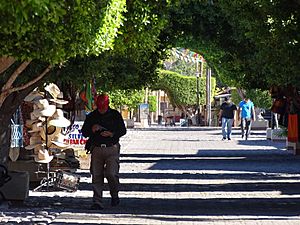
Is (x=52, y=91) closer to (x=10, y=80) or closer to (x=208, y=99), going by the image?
(x=10, y=80)

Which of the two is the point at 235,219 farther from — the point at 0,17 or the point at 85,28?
the point at 0,17

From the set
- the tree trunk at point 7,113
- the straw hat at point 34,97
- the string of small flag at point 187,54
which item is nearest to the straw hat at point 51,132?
the straw hat at point 34,97

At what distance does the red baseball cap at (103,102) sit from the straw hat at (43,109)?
2614mm

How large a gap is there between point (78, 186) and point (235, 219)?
556cm

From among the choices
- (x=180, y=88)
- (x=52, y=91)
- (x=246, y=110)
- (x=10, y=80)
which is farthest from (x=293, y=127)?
(x=180, y=88)

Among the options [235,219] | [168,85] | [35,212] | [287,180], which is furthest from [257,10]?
[168,85]

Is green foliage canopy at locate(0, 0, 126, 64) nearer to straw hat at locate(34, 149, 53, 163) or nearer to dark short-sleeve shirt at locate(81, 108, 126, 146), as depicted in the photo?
dark short-sleeve shirt at locate(81, 108, 126, 146)

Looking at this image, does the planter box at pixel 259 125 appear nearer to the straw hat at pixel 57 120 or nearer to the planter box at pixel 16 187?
the straw hat at pixel 57 120

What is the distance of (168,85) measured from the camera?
7800cm

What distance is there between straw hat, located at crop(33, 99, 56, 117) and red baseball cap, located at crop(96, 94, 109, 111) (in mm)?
2614

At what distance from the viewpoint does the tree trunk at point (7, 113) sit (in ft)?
48.0

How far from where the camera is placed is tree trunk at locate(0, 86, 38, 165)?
14625mm

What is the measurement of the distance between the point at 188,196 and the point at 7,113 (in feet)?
12.0

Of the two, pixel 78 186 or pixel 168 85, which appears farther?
pixel 168 85
